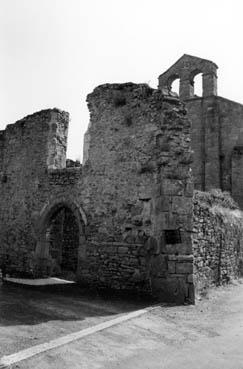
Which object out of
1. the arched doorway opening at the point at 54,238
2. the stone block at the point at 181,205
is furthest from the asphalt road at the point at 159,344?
the arched doorway opening at the point at 54,238

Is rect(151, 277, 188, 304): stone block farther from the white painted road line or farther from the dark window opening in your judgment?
the white painted road line

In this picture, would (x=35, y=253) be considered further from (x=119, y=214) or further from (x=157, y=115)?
(x=157, y=115)

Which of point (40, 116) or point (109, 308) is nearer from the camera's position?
Result: point (109, 308)

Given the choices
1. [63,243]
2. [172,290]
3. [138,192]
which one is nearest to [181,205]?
[138,192]

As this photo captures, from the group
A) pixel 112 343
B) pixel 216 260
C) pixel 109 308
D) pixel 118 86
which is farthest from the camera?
pixel 216 260

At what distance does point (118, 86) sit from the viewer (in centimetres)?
941

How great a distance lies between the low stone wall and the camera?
8.95 metres

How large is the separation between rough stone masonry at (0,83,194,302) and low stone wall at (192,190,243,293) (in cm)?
105

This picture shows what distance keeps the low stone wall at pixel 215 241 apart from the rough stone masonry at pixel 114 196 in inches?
41.3

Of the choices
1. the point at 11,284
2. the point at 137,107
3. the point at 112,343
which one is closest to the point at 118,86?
the point at 137,107

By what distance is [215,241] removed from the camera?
33.4 feet

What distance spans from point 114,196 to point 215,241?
10.8 ft

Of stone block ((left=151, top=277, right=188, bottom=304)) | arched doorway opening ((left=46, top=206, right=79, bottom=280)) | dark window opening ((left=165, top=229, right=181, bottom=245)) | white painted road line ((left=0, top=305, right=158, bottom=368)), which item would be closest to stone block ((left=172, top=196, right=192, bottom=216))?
dark window opening ((left=165, top=229, right=181, bottom=245))

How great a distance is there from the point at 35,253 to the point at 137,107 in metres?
5.08
